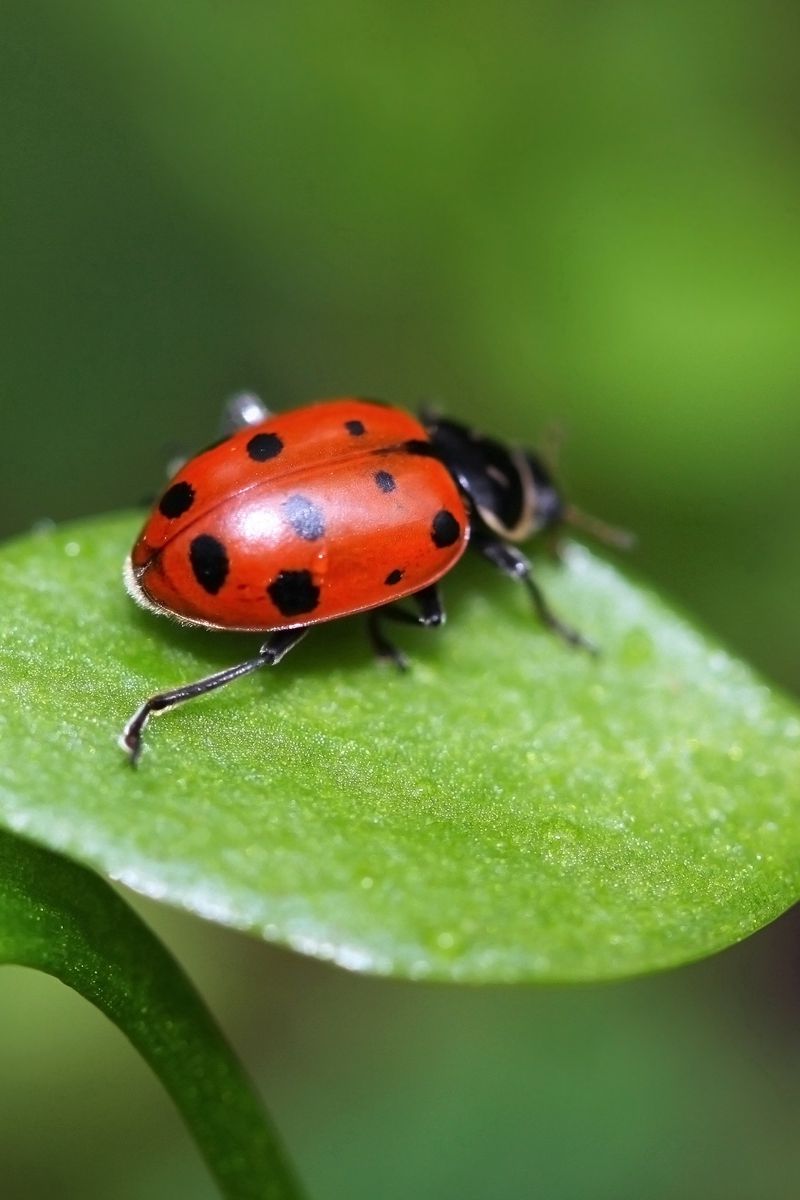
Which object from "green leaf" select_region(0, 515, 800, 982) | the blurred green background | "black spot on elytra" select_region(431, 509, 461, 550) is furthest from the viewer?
the blurred green background

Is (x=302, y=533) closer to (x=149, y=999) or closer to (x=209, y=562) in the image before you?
(x=209, y=562)

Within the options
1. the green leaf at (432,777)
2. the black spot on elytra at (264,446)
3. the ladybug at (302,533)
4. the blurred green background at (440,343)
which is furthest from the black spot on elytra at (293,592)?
the blurred green background at (440,343)

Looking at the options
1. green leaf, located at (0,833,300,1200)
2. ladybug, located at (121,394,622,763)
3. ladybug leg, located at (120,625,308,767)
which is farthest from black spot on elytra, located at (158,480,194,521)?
green leaf, located at (0,833,300,1200)

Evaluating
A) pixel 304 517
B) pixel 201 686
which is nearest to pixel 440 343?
pixel 304 517

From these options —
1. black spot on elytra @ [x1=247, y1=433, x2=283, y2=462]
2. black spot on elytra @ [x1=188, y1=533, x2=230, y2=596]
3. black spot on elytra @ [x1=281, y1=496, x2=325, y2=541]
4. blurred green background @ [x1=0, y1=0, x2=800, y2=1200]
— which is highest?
black spot on elytra @ [x1=247, y1=433, x2=283, y2=462]

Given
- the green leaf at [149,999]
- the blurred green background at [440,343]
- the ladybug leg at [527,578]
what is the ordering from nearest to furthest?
the green leaf at [149,999], the ladybug leg at [527,578], the blurred green background at [440,343]

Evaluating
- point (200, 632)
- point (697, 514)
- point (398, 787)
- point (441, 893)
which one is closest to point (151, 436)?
point (697, 514)

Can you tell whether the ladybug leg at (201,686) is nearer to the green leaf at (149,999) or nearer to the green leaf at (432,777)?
the green leaf at (432,777)

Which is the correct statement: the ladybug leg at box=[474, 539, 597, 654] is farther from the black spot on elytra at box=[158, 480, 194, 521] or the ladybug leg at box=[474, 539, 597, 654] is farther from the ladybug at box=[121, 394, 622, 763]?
the black spot on elytra at box=[158, 480, 194, 521]
